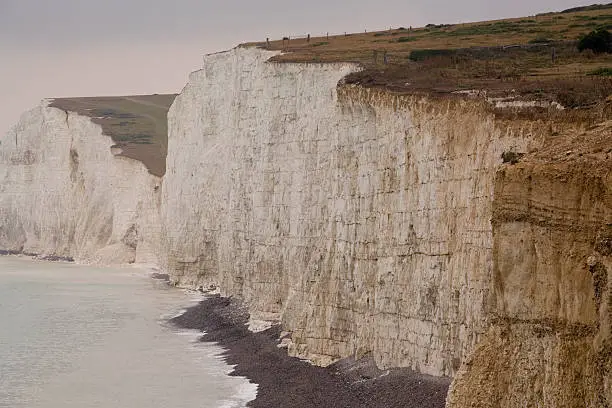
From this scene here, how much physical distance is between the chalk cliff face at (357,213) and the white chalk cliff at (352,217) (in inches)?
2.1

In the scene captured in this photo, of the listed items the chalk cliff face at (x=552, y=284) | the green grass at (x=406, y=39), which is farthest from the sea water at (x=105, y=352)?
the chalk cliff face at (x=552, y=284)

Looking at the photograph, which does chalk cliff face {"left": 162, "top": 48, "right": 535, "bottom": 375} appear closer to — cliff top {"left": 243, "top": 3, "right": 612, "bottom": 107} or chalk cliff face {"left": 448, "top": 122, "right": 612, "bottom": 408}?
cliff top {"left": 243, "top": 3, "right": 612, "bottom": 107}

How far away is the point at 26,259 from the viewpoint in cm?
9156

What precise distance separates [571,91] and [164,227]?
47.5m

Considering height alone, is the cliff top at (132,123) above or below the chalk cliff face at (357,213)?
above

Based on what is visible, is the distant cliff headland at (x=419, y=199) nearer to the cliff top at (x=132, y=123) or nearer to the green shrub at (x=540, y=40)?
the green shrub at (x=540, y=40)

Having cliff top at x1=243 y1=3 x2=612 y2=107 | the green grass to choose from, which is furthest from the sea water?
the green grass

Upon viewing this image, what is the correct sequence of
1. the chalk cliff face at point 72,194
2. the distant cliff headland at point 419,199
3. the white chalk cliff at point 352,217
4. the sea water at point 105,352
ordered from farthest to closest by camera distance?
the chalk cliff face at point 72,194 → the sea water at point 105,352 → the white chalk cliff at point 352,217 → the distant cliff headland at point 419,199

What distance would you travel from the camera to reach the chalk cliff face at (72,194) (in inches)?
3236

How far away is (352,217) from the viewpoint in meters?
31.2

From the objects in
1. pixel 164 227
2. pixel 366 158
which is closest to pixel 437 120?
pixel 366 158

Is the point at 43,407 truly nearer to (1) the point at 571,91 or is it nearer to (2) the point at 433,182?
(2) the point at 433,182

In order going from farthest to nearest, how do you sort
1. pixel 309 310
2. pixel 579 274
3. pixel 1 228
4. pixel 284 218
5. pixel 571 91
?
pixel 1 228 → pixel 284 218 → pixel 309 310 → pixel 571 91 → pixel 579 274

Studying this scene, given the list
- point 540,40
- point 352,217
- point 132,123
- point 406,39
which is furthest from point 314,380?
point 132,123
